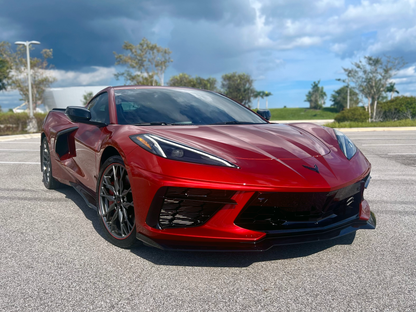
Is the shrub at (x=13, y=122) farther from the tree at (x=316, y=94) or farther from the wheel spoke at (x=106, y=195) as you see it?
the tree at (x=316, y=94)

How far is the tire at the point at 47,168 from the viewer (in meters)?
4.89

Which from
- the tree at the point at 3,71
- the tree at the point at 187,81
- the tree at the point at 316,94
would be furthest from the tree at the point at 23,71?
the tree at the point at 316,94

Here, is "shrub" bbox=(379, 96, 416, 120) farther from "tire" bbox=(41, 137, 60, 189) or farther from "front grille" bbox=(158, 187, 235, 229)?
"front grille" bbox=(158, 187, 235, 229)

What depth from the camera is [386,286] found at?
2.14 m

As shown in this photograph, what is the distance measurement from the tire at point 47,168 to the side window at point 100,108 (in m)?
1.04

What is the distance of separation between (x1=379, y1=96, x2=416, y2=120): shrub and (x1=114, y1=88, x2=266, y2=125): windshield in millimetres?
26346

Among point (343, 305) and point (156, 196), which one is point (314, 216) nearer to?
point (343, 305)

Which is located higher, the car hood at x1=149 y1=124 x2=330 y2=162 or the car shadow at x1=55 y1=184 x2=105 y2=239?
the car hood at x1=149 y1=124 x2=330 y2=162

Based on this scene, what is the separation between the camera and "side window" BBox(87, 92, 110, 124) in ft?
11.7

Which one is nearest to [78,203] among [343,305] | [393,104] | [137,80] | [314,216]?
[314,216]

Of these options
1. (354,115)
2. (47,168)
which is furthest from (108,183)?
(354,115)

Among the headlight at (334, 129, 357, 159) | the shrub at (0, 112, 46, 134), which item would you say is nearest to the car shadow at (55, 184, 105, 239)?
the headlight at (334, 129, 357, 159)

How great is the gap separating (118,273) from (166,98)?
1829 millimetres

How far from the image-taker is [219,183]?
2.22 metres
